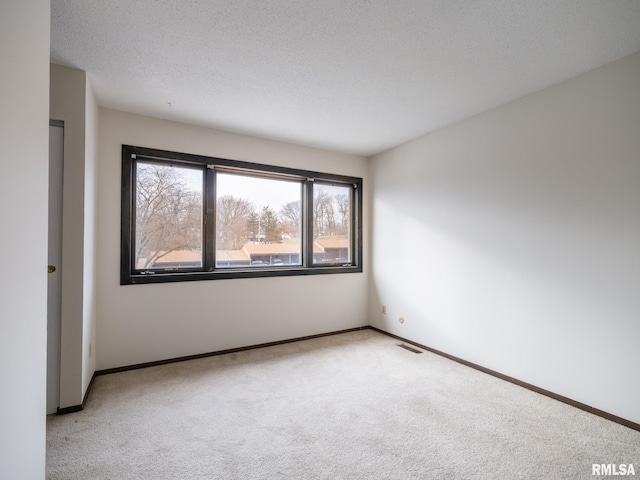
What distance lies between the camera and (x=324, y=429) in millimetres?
2082

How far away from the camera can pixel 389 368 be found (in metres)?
3.11

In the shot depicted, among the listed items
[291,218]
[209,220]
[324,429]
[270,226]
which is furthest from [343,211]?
[324,429]

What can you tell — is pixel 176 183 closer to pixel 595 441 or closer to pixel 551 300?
pixel 551 300

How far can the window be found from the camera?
3168mm

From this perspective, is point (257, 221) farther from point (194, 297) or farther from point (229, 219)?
point (194, 297)

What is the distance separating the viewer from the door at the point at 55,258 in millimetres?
2283

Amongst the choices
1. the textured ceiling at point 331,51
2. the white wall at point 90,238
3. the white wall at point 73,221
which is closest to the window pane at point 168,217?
the white wall at point 90,238

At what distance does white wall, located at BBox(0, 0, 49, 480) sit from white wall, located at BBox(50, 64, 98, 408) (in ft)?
3.54

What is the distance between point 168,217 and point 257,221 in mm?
1011

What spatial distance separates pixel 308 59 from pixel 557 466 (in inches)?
118

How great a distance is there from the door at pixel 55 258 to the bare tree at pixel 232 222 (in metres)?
1.48

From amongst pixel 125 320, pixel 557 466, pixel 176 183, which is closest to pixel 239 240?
pixel 176 183

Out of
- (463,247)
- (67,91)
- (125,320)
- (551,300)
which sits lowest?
(125,320)

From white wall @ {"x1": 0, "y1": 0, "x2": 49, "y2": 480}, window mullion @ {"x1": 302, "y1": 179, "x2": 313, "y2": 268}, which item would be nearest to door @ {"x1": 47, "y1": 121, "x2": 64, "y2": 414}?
white wall @ {"x1": 0, "y1": 0, "x2": 49, "y2": 480}
